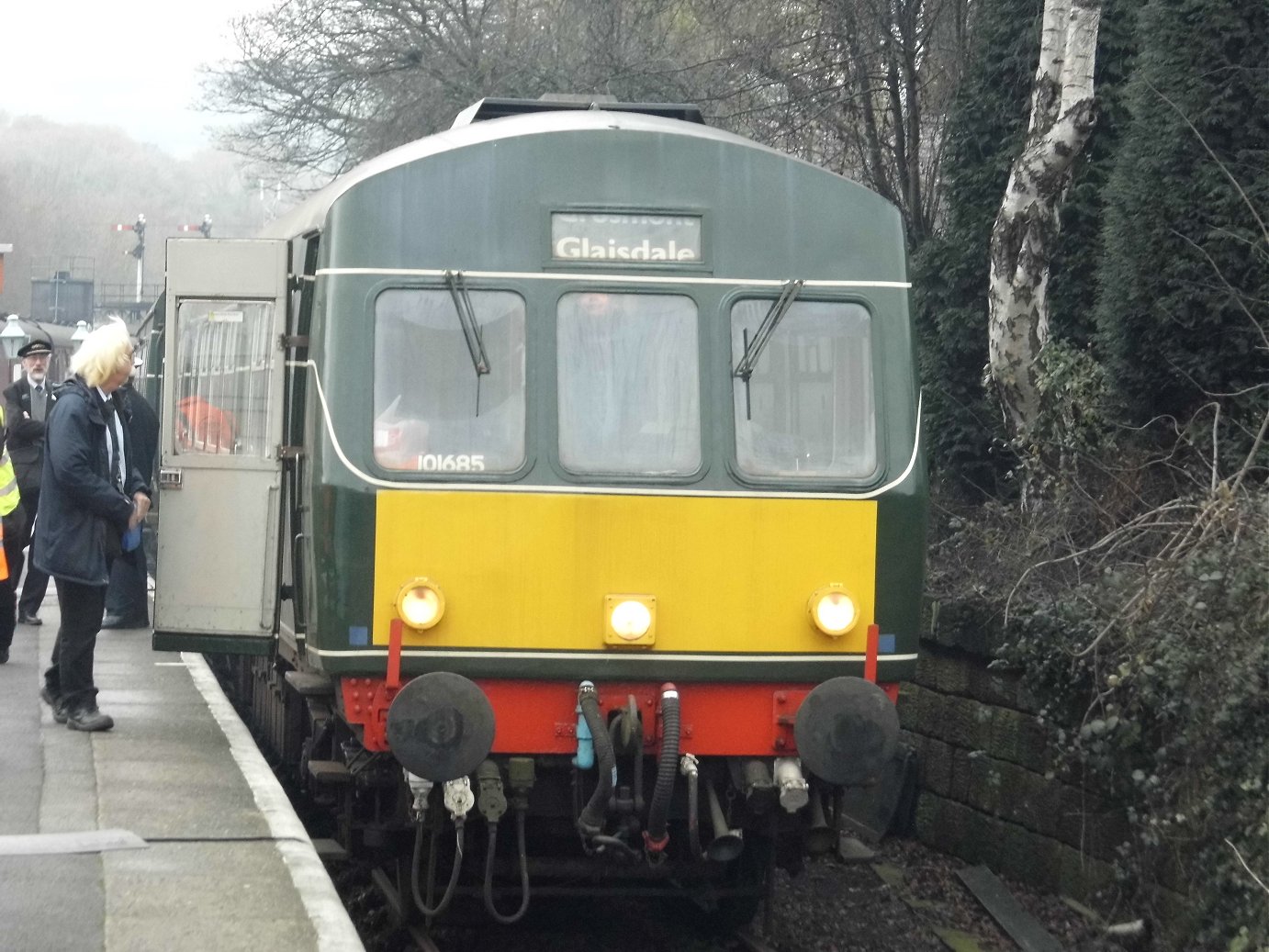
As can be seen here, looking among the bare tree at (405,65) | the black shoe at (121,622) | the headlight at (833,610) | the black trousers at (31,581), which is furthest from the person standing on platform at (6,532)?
the bare tree at (405,65)

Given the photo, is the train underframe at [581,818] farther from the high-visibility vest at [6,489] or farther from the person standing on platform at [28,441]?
the person standing on platform at [28,441]

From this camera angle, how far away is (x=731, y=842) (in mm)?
6484

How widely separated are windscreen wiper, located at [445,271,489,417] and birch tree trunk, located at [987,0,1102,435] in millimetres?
5306

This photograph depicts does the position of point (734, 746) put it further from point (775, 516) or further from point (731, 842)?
point (775, 516)

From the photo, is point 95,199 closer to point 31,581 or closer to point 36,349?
point 36,349

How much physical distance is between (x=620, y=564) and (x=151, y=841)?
188 centimetres

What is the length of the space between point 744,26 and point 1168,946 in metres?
11.1

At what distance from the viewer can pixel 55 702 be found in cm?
820

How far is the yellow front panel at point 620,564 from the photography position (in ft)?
20.4

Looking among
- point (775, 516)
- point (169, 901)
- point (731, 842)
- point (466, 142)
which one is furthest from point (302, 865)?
point (466, 142)

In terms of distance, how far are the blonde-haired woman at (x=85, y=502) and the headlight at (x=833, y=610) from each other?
307 centimetres

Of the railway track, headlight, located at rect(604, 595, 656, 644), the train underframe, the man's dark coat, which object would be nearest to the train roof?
headlight, located at rect(604, 595, 656, 644)

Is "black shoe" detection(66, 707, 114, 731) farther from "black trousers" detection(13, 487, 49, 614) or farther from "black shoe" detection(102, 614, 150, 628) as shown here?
"black shoe" detection(102, 614, 150, 628)

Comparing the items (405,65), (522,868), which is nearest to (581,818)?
(522,868)
